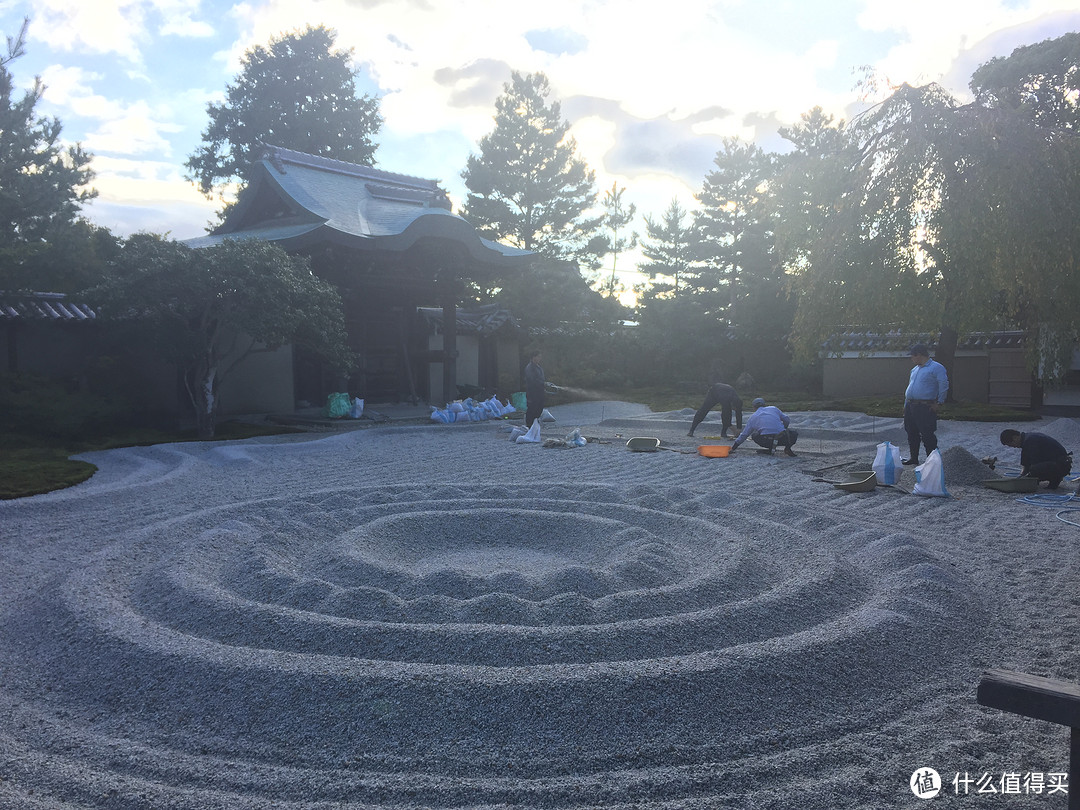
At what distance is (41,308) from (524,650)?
11.7 meters

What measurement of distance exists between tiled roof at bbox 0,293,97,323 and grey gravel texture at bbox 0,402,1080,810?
6.34m

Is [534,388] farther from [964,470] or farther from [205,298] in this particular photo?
[964,470]

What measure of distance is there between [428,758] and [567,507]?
12.0 ft

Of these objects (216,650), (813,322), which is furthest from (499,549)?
(813,322)

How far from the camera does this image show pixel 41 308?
10992 mm

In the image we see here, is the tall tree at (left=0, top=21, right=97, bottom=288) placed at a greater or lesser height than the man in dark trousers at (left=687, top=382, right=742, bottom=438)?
greater

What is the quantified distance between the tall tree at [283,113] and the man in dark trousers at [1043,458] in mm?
26670

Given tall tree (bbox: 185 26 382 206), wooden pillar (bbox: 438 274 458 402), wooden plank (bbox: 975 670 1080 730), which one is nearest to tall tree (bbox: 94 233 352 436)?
wooden pillar (bbox: 438 274 458 402)

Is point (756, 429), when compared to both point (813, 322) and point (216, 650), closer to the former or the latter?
point (813, 322)

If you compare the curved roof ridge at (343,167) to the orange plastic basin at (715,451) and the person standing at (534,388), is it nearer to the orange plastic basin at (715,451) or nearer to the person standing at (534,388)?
the person standing at (534,388)

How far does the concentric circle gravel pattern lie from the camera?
2.37 m

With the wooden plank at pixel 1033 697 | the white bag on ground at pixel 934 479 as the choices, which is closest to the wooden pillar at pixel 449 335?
the white bag on ground at pixel 934 479

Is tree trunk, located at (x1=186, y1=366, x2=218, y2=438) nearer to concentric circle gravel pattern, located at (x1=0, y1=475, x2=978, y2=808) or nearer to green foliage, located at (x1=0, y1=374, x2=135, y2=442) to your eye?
green foliage, located at (x1=0, y1=374, x2=135, y2=442)

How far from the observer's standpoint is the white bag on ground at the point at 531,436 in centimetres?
1056
